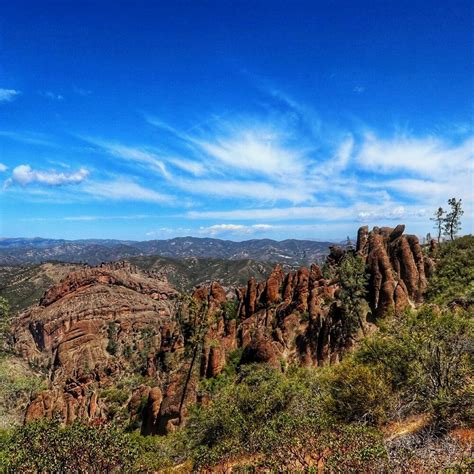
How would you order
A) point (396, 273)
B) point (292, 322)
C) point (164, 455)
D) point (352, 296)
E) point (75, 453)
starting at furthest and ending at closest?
point (292, 322) < point (396, 273) < point (352, 296) < point (164, 455) < point (75, 453)

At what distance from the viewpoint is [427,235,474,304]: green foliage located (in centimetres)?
5319

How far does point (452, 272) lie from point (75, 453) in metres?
59.5

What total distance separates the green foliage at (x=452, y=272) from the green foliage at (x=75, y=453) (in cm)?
4504

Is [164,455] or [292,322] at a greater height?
[292,322]

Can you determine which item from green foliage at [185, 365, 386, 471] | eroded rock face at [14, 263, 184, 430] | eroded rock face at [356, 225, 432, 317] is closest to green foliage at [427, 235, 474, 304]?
eroded rock face at [356, 225, 432, 317]

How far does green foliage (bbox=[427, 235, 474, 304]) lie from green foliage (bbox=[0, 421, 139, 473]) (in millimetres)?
45040

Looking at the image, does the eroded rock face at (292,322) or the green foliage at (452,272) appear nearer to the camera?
the green foliage at (452,272)

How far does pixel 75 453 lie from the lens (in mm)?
18797

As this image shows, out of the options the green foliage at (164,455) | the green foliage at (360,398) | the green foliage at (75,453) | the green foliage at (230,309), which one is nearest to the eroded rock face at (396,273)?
the green foliage at (230,309)

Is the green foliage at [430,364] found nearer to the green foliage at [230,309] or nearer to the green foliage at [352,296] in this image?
the green foliage at [352,296]

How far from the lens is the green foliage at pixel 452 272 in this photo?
53.2m

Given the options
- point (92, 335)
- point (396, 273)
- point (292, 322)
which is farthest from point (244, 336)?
point (92, 335)

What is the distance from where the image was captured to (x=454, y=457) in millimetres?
14336

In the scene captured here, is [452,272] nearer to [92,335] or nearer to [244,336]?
[244,336]
